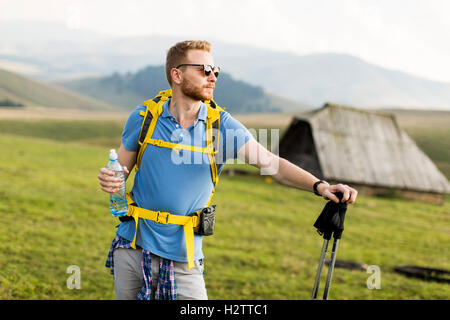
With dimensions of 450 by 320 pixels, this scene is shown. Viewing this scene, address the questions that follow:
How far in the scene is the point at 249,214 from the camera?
56.2ft

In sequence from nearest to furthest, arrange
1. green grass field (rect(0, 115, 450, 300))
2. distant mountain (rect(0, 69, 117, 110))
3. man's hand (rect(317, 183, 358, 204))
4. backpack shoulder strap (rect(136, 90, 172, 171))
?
man's hand (rect(317, 183, 358, 204))
backpack shoulder strap (rect(136, 90, 172, 171))
green grass field (rect(0, 115, 450, 300))
distant mountain (rect(0, 69, 117, 110))

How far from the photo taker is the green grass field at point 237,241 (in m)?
8.70

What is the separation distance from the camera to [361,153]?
29172 millimetres

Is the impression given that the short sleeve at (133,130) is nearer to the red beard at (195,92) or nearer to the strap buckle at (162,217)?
the red beard at (195,92)

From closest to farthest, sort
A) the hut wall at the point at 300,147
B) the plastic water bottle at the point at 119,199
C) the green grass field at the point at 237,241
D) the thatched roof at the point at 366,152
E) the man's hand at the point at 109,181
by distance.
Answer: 1. the man's hand at the point at 109,181
2. the plastic water bottle at the point at 119,199
3. the green grass field at the point at 237,241
4. the thatched roof at the point at 366,152
5. the hut wall at the point at 300,147

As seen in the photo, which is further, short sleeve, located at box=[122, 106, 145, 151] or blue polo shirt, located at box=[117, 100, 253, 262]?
short sleeve, located at box=[122, 106, 145, 151]

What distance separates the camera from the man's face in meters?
3.54

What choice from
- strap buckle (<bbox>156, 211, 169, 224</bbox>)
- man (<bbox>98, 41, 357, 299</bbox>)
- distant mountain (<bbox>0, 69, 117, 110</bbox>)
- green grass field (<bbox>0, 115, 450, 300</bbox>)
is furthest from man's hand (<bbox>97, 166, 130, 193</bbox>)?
distant mountain (<bbox>0, 69, 117, 110</bbox>)

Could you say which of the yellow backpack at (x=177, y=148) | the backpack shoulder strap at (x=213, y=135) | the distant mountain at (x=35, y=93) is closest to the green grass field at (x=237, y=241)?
the yellow backpack at (x=177, y=148)

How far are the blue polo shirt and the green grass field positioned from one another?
180 inches

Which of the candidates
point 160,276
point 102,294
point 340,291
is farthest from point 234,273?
point 160,276

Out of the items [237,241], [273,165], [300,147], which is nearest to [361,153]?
[300,147]

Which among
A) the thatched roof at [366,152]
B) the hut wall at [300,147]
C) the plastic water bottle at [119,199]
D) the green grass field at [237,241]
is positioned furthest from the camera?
the hut wall at [300,147]

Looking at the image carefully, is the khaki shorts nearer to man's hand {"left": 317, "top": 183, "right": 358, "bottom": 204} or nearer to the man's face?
man's hand {"left": 317, "top": 183, "right": 358, "bottom": 204}
